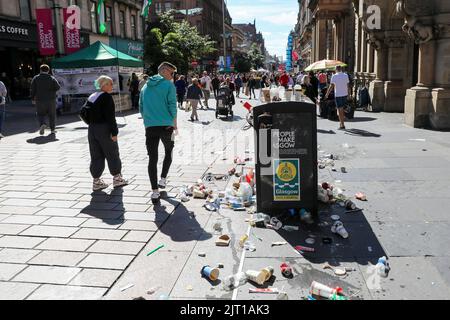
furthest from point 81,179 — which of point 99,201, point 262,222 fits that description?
point 262,222

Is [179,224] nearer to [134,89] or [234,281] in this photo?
[234,281]

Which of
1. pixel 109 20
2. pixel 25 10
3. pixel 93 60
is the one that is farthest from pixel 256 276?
pixel 109 20

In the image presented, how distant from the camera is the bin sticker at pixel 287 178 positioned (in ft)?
17.5

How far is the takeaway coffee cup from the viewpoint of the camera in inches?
152

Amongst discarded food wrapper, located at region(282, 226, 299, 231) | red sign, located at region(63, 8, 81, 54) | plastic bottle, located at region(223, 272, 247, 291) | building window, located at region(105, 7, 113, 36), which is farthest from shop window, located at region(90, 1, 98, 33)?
plastic bottle, located at region(223, 272, 247, 291)

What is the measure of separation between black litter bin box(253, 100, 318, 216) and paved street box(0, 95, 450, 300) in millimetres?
401

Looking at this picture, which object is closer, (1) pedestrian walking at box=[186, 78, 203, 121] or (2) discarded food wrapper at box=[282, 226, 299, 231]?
(2) discarded food wrapper at box=[282, 226, 299, 231]

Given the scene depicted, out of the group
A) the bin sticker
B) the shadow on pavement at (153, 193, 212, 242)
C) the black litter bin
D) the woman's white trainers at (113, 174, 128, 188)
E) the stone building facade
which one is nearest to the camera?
the shadow on pavement at (153, 193, 212, 242)

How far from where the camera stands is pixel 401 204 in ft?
19.1

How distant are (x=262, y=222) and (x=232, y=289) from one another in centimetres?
158

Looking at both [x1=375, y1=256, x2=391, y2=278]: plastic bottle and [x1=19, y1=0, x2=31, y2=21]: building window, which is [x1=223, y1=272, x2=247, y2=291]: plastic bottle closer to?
[x1=375, y1=256, x2=391, y2=278]: plastic bottle

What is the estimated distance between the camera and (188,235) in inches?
196
